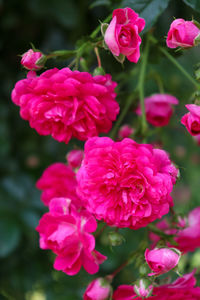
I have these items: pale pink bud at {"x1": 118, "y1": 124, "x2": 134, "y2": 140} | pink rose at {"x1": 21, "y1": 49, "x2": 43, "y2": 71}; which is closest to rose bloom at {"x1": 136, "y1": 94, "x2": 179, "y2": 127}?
pale pink bud at {"x1": 118, "y1": 124, "x2": 134, "y2": 140}

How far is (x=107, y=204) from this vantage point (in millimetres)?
576

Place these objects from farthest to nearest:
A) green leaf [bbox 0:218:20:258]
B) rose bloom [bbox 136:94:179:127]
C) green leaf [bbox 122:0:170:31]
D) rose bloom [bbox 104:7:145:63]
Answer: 1. green leaf [bbox 0:218:20:258]
2. rose bloom [bbox 136:94:179:127]
3. green leaf [bbox 122:0:170:31]
4. rose bloom [bbox 104:7:145:63]

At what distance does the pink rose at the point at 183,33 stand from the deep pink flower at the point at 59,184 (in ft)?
0.95

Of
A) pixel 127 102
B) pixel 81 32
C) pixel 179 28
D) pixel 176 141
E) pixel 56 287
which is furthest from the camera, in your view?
pixel 176 141

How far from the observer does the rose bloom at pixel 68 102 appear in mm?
595

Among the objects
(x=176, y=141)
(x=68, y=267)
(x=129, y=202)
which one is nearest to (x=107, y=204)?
(x=129, y=202)

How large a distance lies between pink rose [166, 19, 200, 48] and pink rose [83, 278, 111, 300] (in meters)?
0.40

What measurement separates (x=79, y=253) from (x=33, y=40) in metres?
0.80

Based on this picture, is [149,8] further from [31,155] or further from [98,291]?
[31,155]

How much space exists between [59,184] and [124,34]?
0.92 feet

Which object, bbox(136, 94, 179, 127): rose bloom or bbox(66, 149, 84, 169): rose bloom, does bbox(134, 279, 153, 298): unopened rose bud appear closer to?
bbox(66, 149, 84, 169): rose bloom

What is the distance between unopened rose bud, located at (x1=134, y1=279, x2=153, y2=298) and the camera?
0.60 m

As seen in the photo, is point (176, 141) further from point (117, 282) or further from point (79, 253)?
point (79, 253)

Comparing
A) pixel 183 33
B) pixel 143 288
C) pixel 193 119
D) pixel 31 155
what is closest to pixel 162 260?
pixel 143 288
